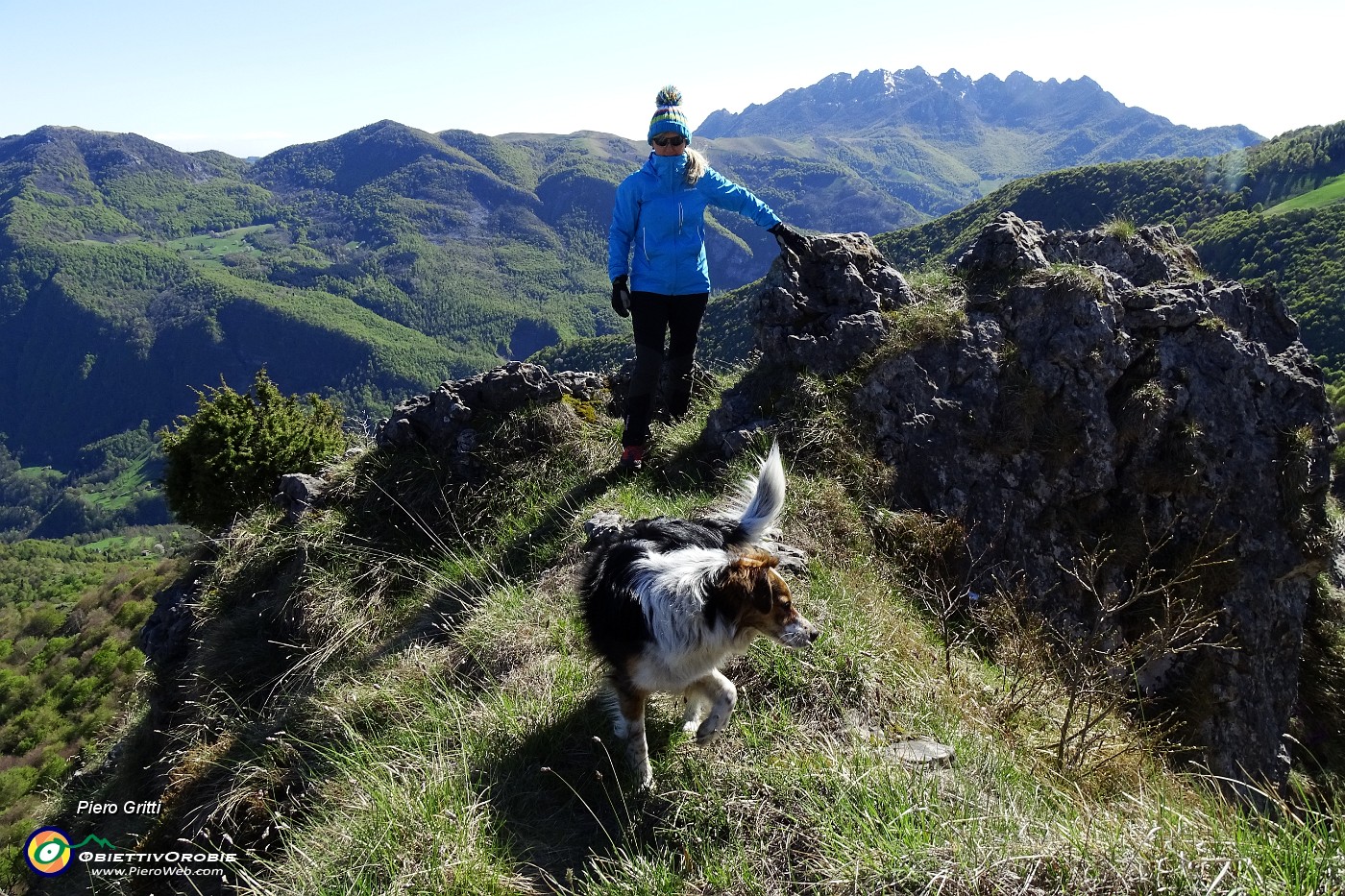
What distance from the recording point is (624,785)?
3467 mm

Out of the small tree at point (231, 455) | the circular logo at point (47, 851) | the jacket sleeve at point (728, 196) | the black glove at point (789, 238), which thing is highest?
the jacket sleeve at point (728, 196)

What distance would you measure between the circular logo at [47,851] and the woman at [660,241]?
5359 millimetres

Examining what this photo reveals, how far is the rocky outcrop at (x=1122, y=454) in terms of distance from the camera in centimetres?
654

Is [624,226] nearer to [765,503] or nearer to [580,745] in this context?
[765,503]

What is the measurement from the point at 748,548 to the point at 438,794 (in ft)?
6.67

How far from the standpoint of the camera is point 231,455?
10.6 metres

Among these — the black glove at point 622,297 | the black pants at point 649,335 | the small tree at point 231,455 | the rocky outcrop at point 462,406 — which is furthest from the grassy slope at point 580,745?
the small tree at point 231,455

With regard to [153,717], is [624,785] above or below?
above

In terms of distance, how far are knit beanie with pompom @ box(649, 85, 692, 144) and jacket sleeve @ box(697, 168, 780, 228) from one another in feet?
1.30

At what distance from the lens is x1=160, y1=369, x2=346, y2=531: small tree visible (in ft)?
34.8

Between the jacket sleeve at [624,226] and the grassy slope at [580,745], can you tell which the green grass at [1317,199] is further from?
the grassy slope at [580,745]

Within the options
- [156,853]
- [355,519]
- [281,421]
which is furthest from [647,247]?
[281,421]

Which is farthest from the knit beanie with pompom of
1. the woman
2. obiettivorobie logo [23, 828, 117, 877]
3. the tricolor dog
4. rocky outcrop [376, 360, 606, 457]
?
obiettivorobie logo [23, 828, 117, 877]

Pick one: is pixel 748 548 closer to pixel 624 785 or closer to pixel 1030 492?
pixel 624 785
